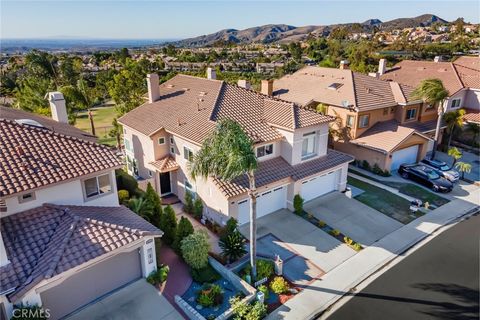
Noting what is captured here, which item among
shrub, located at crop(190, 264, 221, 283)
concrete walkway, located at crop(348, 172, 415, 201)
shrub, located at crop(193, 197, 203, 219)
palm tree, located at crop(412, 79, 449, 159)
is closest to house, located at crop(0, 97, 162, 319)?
shrub, located at crop(190, 264, 221, 283)

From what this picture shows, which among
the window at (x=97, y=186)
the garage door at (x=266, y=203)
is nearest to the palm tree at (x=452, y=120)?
the garage door at (x=266, y=203)

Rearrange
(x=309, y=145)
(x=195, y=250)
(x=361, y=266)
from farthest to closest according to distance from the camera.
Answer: (x=309, y=145)
(x=361, y=266)
(x=195, y=250)

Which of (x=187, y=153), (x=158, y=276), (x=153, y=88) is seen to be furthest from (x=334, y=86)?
(x=158, y=276)

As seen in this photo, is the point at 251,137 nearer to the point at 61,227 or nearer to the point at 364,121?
the point at 61,227

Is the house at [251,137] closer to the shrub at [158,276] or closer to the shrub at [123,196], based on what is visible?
the shrub at [123,196]

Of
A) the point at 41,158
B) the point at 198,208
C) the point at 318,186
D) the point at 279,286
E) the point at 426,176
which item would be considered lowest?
the point at 279,286
